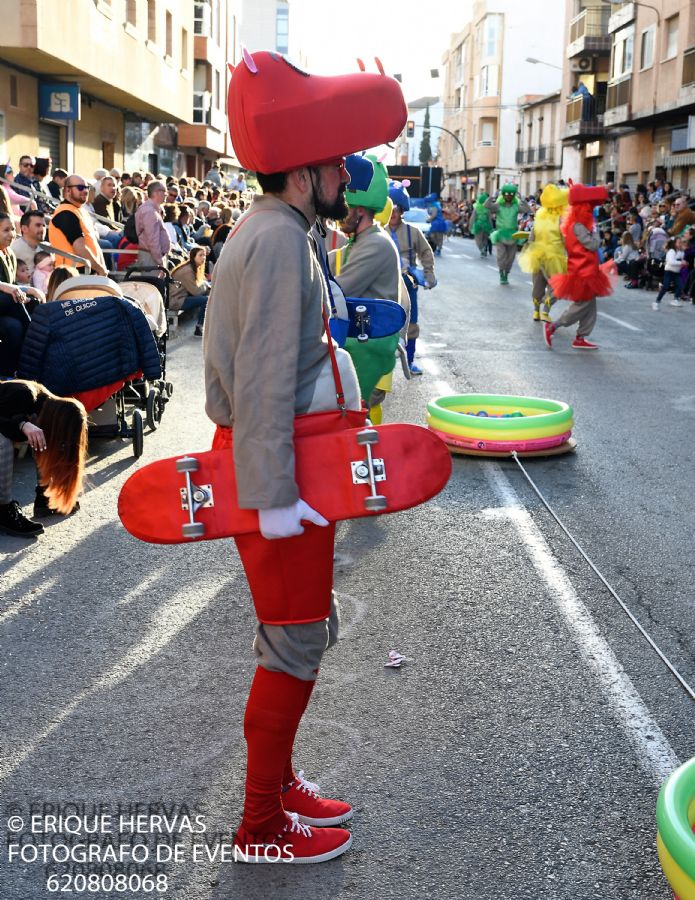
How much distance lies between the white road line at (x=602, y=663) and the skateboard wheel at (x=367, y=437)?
1.64 m

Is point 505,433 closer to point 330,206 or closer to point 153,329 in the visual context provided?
point 153,329

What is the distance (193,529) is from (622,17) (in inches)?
1911

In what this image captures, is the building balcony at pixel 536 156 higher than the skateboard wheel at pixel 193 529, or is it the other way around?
the building balcony at pixel 536 156

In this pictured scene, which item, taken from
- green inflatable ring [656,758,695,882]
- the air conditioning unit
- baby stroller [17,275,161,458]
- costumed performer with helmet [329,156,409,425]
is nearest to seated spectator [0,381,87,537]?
baby stroller [17,275,161,458]

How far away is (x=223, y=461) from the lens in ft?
10.2

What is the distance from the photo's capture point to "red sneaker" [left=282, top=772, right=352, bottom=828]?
11.4 feet

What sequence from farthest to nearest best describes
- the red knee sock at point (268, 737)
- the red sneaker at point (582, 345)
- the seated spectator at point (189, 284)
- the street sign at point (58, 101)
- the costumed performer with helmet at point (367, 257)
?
1. the street sign at point (58, 101)
2. the seated spectator at point (189, 284)
3. the red sneaker at point (582, 345)
4. the costumed performer with helmet at point (367, 257)
5. the red knee sock at point (268, 737)

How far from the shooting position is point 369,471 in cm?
307

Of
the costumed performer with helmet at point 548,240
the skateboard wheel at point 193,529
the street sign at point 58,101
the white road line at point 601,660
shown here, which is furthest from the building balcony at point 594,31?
the skateboard wheel at point 193,529

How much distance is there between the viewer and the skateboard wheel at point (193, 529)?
3.09m

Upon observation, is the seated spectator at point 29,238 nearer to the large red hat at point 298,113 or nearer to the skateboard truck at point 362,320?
the skateboard truck at point 362,320

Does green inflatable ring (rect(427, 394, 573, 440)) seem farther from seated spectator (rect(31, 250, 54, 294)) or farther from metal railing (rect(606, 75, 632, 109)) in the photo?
metal railing (rect(606, 75, 632, 109))

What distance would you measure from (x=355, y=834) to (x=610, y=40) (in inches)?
2312

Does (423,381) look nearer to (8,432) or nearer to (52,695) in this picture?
(8,432)
